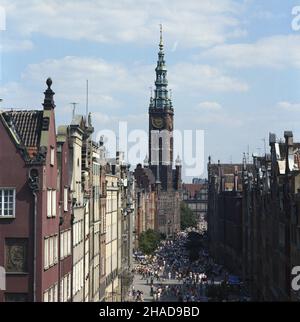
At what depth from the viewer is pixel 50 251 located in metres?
31.1

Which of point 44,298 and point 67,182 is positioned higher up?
point 67,182

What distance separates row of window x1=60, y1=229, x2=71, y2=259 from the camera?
113 ft

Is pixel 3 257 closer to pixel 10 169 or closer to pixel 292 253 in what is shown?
pixel 10 169

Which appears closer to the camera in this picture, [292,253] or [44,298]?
[44,298]

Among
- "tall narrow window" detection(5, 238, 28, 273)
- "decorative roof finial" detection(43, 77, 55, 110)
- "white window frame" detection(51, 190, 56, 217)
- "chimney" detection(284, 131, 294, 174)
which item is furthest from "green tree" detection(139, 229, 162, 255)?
"tall narrow window" detection(5, 238, 28, 273)

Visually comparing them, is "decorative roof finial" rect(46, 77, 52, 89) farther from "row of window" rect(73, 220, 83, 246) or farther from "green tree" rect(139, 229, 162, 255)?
"green tree" rect(139, 229, 162, 255)

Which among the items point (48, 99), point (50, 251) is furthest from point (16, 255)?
point (48, 99)

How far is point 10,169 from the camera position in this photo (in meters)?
29.0

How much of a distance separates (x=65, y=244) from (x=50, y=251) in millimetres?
4819

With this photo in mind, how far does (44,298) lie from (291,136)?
2537 centimetres

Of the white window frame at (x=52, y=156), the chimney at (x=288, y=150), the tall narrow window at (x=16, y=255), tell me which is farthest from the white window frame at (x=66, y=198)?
the chimney at (x=288, y=150)
